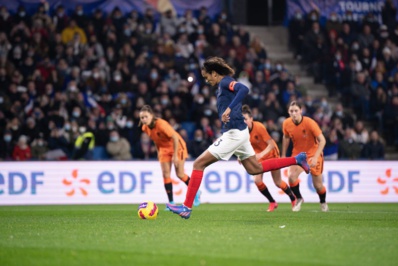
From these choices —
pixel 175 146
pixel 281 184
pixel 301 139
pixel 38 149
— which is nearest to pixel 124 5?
pixel 38 149

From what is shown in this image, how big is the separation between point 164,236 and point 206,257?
7.00ft

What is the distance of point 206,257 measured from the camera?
321 inches

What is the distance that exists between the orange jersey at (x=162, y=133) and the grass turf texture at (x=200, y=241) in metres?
3.52

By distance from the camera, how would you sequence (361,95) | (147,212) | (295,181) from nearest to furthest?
(147,212), (295,181), (361,95)

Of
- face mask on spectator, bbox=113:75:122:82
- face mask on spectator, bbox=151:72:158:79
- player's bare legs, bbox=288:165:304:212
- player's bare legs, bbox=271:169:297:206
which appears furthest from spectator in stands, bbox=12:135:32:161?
player's bare legs, bbox=288:165:304:212

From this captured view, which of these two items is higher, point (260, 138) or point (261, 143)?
point (260, 138)

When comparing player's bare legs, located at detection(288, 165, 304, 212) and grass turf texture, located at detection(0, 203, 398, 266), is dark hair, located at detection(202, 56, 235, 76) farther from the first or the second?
player's bare legs, located at detection(288, 165, 304, 212)

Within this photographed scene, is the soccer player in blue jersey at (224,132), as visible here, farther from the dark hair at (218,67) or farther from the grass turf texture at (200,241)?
the grass turf texture at (200,241)

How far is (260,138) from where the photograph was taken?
16547 mm

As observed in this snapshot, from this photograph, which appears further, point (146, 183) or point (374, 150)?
point (374, 150)

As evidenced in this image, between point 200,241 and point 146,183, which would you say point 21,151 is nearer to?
point 146,183

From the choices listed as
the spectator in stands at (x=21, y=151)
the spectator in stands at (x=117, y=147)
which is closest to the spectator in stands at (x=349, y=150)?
the spectator in stands at (x=117, y=147)

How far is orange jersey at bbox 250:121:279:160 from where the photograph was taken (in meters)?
16.5

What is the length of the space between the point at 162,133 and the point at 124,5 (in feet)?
41.6
